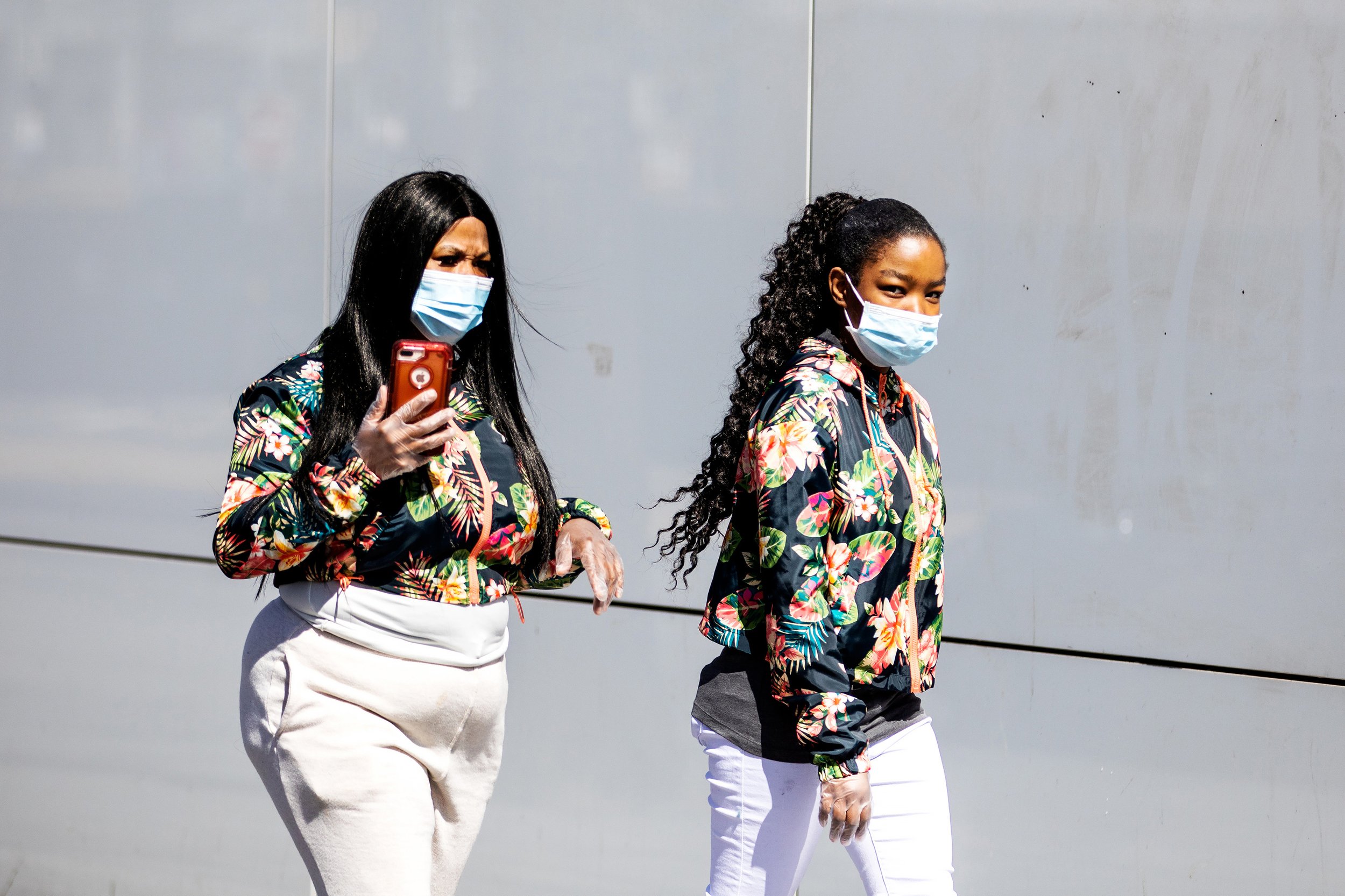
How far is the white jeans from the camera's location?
7.72ft

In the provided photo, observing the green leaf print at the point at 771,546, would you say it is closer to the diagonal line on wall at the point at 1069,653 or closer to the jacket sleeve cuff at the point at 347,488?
the jacket sleeve cuff at the point at 347,488

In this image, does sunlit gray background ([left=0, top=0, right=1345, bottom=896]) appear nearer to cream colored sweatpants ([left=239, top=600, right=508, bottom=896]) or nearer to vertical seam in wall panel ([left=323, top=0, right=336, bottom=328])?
vertical seam in wall panel ([left=323, top=0, right=336, bottom=328])

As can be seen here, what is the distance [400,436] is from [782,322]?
840mm

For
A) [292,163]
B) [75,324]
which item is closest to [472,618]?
[292,163]

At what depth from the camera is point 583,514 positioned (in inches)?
101

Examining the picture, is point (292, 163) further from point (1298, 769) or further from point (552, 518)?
point (1298, 769)

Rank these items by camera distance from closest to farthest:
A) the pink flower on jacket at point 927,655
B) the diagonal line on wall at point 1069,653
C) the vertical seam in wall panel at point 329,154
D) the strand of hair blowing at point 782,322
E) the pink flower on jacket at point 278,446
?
the pink flower on jacket at point 278,446
the pink flower on jacket at point 927,655
the strand of hair blowing at point 782,322
the diagonal line on wall at point 1069,653
the vertical seam in wall panel at point 329,154

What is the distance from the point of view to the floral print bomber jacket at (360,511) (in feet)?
6.83

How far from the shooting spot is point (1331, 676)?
3229mm

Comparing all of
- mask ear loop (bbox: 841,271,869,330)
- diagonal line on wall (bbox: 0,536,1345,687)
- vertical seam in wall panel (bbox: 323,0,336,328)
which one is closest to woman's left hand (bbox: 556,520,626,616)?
mask ear loop (bbox: 841,271,869,330)

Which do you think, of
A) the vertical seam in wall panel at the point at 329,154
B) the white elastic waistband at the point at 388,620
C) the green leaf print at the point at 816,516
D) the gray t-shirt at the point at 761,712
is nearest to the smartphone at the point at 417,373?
the white elastic waistband at the point at 388,620

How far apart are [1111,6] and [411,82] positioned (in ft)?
6.65

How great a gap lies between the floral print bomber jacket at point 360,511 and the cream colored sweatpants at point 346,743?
123mm

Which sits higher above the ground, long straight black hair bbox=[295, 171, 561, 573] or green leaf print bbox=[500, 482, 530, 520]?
long straight black hair bbox=[295, 171, 561, 573]
